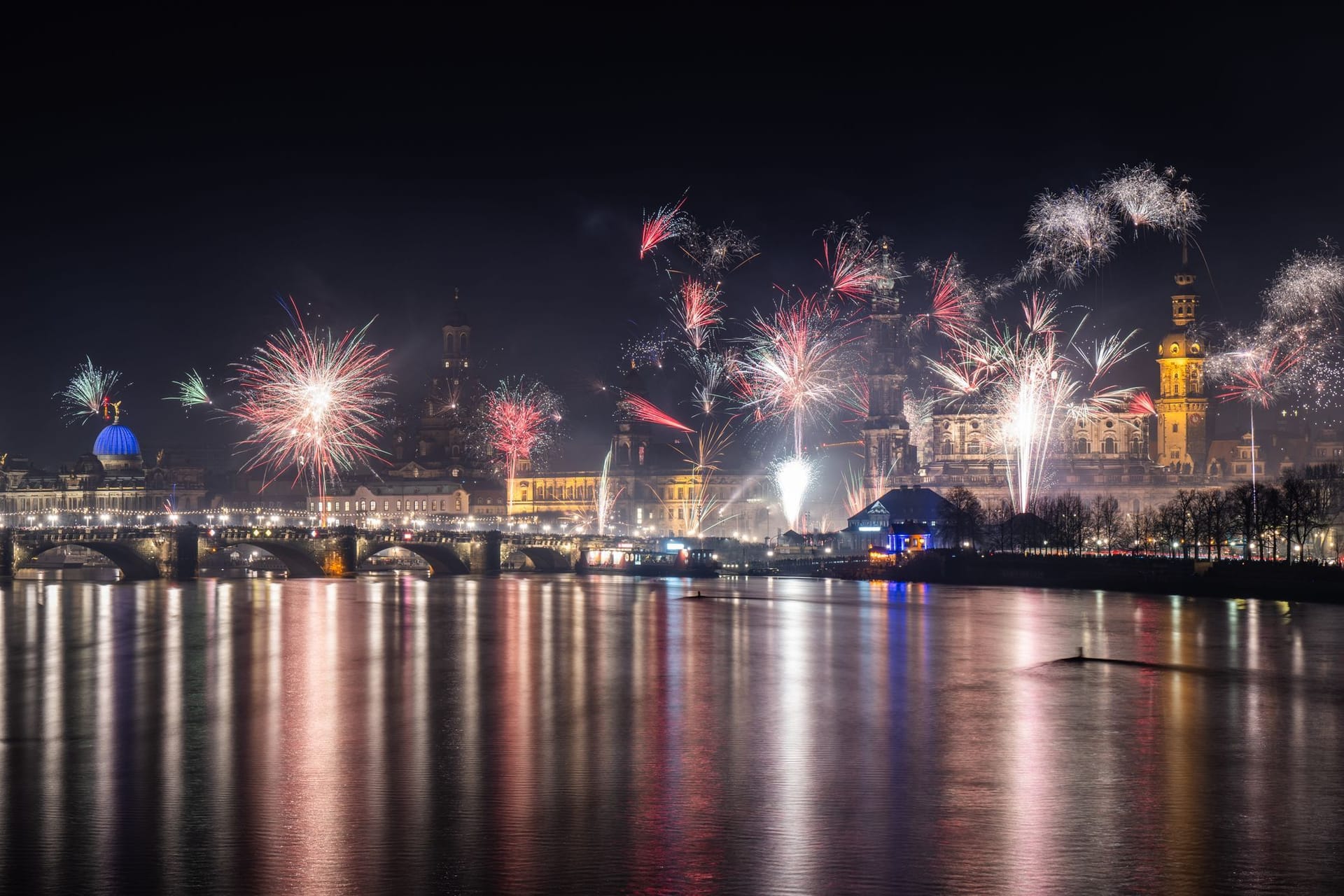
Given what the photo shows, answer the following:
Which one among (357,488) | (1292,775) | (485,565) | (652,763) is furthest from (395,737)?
(357,488)

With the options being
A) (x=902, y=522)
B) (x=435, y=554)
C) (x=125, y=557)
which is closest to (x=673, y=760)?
(x=125, y=557)

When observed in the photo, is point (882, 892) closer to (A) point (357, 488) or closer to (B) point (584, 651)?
(B) point (584, 651)

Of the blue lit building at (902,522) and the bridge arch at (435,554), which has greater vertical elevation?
the blue lit building at (902,522)

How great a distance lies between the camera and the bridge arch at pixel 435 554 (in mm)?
125438

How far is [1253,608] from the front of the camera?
77.9 meters

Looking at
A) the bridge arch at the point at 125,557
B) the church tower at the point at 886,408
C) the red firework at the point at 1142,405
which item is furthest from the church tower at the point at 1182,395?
the bridge arch at the point at 125,557

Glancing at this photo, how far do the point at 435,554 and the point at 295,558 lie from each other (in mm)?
12505

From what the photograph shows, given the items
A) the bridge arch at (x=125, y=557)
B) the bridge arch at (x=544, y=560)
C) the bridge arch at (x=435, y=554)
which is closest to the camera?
the bridge arch at (x=125, y=557)

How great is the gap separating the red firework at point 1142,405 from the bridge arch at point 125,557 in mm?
109205

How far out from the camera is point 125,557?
115875 mm

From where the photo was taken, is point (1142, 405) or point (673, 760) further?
point (1142, 405)

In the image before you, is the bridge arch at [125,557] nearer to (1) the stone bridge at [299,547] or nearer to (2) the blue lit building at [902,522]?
(1) the stone bridge at [299,547]

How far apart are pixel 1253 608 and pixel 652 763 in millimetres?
55329

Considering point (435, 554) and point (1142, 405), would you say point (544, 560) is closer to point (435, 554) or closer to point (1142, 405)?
point (435, 554)
